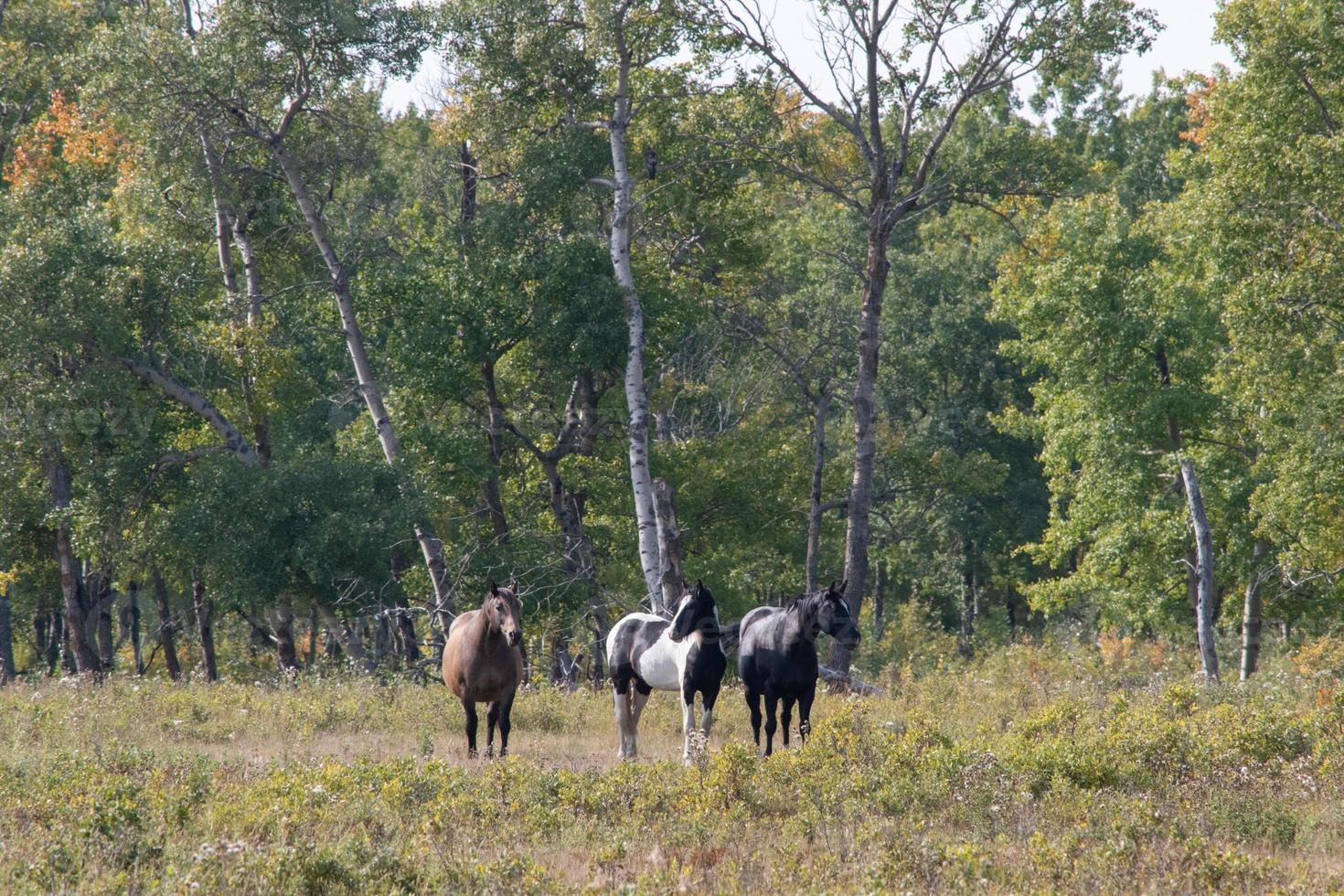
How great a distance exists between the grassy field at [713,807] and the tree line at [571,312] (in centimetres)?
670

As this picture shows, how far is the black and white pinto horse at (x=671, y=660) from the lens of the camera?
12.8 m

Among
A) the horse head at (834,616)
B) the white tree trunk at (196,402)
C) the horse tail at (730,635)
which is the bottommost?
the horse tail at (730,635)

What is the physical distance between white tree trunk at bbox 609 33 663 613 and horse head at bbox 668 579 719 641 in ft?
23.2

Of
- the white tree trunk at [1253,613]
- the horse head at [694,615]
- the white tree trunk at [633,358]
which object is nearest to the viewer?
the horse head at [694,615]

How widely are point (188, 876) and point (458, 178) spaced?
22.5 meters

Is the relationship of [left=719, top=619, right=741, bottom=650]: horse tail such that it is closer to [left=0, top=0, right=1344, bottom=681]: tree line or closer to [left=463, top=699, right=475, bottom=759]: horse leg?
[left=463, top=699, right=475, bottom=759]: horse leg

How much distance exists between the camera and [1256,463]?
A: 28188 millimetres

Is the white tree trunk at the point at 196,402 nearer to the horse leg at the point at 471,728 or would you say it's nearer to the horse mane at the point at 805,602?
the horse leg at the point at 471,728

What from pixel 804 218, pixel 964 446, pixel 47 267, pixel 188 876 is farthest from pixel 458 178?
pixel 964 446

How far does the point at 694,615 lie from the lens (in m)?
12.8

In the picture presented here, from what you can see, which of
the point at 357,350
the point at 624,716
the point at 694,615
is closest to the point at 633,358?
the point at 357,350

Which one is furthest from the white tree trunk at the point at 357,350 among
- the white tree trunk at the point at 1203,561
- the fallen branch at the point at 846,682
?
the white tree trunk at the point at 1203,561

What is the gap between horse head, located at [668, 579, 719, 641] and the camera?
12.7 meters

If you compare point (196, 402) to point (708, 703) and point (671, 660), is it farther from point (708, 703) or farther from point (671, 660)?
point (708, 703)
